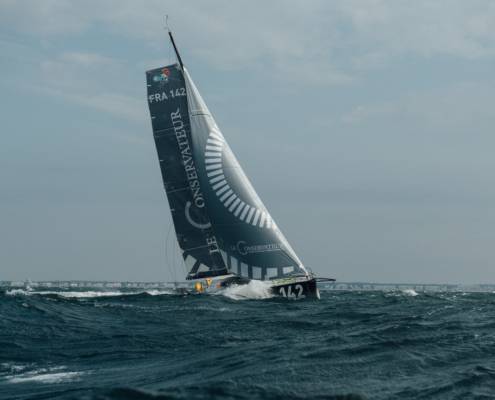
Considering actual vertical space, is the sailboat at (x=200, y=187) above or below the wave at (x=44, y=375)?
above

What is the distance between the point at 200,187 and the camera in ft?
121

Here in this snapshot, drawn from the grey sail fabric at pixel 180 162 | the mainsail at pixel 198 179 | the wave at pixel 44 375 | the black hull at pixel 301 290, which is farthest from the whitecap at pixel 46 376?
the grey sail fabric at pixel 180 162

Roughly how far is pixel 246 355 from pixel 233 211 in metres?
22.3

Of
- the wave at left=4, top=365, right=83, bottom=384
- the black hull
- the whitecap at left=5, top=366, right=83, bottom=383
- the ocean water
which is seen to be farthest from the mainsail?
the whitecap at left=5, top=366, right=83, bottom=383

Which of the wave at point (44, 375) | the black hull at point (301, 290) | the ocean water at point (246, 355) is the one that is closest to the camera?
the ocean water at point (246, 355)

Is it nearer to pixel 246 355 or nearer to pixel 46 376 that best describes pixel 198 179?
pixel 246 355

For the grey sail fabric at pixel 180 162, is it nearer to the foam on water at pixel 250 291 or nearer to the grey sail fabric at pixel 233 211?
the grey sail fabric at pixel 233 211

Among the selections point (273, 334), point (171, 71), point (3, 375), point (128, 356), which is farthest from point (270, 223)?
point (3, 375)

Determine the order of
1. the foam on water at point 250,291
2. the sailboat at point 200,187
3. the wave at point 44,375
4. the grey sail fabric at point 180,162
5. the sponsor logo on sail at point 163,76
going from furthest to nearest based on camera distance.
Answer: the sponsor logo on sail at point 163,76
the grey sail fabric at point 180,162
the sailboat at point 200,187
the foam on water at point 250,291
the wave at point 44,375

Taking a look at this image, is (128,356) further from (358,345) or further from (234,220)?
(234,220)

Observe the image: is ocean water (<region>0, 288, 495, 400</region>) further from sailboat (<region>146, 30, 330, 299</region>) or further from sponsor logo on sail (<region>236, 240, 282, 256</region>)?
sailboat (<region>146, 30, 330, 299</region>)

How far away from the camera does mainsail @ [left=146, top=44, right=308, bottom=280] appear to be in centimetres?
3659

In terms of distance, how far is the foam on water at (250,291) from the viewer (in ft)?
112

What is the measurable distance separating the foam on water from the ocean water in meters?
8.53
